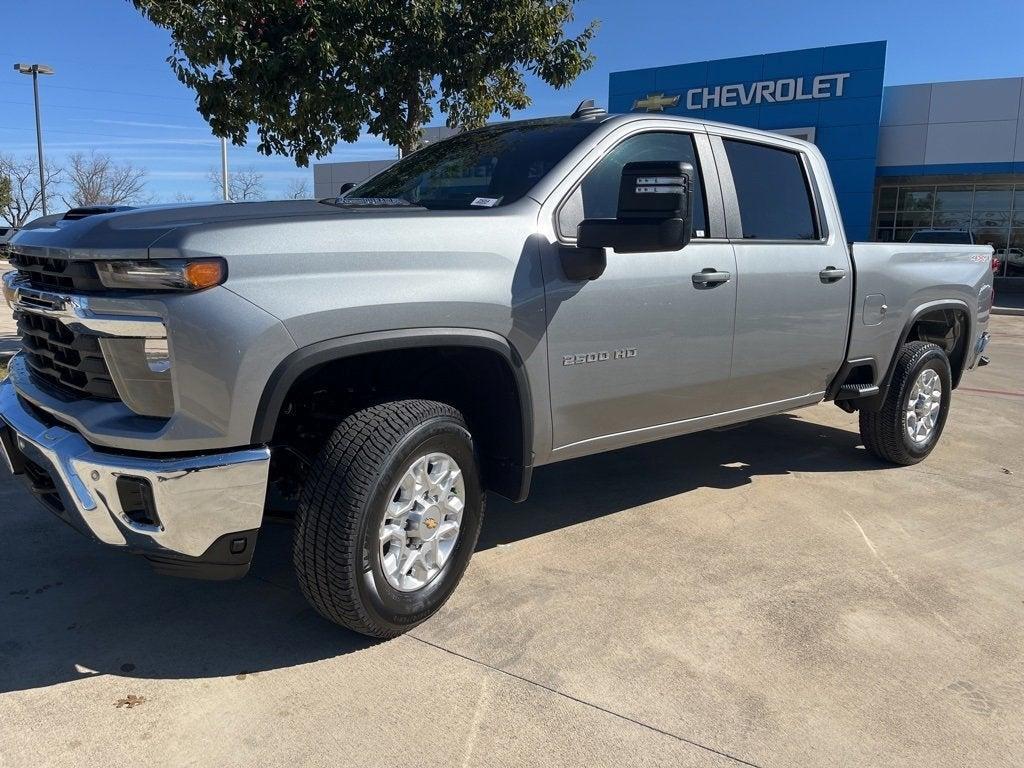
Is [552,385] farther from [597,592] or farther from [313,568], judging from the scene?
[313,568]

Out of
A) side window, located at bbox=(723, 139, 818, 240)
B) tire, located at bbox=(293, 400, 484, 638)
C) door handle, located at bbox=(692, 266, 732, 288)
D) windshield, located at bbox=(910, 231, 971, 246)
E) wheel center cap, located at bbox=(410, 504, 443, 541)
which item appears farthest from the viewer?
windshield, located at bbox=(910, 231, 971, 246)

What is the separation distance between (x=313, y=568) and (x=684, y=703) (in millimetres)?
1333

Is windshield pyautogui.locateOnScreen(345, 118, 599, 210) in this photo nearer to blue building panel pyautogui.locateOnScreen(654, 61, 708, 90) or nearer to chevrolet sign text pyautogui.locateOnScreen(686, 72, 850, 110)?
chevrolet sign text pyautogui.locateOnScreen(686, 72, 850, 110)

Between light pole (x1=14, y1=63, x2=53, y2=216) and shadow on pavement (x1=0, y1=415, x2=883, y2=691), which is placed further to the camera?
light pole (x1=14, y1=63, x2=53, y2=216)

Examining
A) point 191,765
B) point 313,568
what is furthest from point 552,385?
point 191,765

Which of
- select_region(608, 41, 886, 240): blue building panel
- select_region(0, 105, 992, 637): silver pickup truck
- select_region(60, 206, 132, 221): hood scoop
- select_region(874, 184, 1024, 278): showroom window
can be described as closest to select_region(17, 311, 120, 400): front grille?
select_region(0, 105, 992, 637): silver pickup truck

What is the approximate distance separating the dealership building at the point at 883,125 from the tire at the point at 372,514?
2138 cm

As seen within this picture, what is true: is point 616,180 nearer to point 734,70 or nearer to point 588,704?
point 588,704

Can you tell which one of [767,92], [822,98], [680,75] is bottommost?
[822,98]

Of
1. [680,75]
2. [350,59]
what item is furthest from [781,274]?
[680,75]

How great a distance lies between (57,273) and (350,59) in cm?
468

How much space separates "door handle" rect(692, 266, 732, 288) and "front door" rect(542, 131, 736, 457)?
1 centimetres

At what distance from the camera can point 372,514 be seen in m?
2.82

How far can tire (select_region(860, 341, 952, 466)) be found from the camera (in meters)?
5.34
